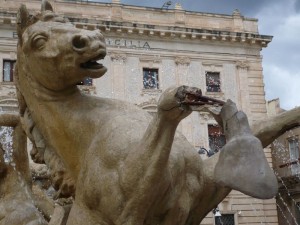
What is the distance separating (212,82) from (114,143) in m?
21.1

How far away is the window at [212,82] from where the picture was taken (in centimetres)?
2314

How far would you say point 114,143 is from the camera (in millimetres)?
2277

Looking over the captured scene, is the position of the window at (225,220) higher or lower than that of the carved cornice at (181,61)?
lower

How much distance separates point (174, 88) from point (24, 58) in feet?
2.93

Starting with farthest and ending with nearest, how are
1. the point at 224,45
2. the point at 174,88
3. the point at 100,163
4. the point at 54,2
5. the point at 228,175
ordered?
the point at 224,45, the point at 54,2, the point at 100,163, the point at 174,88, the point at 228,175

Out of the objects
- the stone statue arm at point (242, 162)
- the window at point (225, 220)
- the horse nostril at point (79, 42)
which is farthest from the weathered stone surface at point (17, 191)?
the window at point (225, 220)

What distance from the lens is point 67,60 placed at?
2430 millimetres

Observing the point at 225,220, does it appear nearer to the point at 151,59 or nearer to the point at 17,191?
the point at 151,59

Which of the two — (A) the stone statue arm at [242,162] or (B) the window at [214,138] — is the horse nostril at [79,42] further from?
(B) the window at [214,138]

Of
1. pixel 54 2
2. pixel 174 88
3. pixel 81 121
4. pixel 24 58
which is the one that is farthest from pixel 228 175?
pixel 54 2

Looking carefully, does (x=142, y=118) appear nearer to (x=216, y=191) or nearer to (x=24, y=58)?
(x=216, y=191)

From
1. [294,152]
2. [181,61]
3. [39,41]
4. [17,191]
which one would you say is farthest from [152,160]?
[294,152]

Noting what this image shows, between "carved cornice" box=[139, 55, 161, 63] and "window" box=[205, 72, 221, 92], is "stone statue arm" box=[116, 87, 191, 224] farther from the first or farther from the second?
"window" box=[205, 72, 221, 92]

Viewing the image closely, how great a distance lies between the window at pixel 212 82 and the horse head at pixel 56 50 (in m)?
20.6
